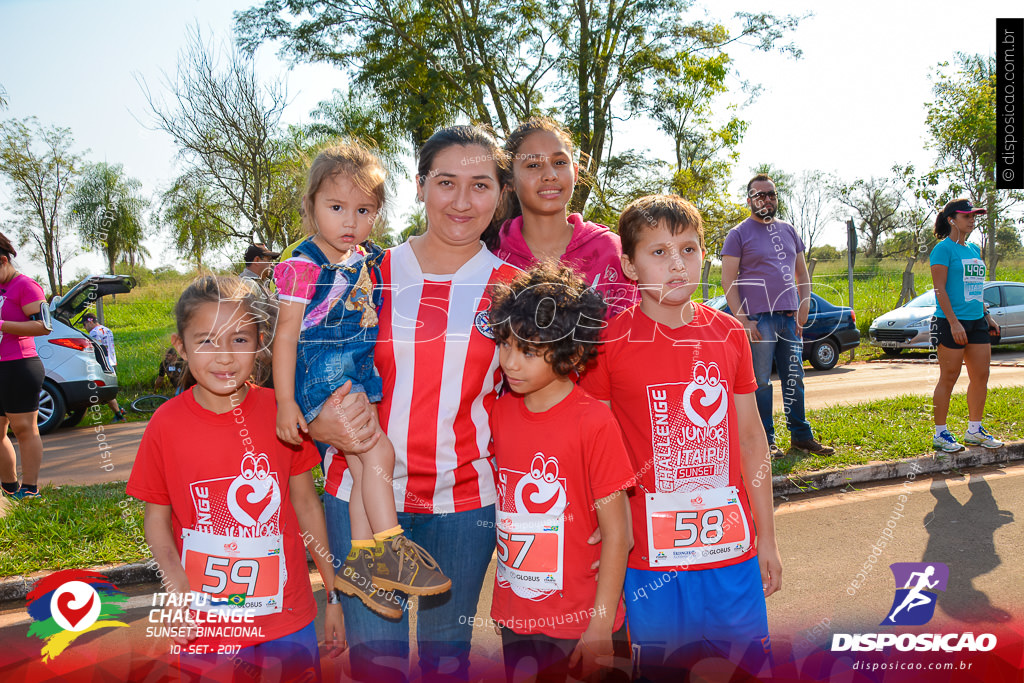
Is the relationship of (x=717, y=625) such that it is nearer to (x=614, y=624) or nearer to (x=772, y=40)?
(x=614, y=624)

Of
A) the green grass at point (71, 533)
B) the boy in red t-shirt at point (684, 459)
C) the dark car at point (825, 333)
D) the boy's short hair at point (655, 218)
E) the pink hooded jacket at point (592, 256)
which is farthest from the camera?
the dark car at point (825, 333)

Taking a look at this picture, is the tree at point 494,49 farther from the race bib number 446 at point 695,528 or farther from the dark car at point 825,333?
the race bib number 446 at point 695,528

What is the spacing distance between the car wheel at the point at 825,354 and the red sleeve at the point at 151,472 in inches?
482

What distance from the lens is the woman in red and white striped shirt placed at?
1.92m

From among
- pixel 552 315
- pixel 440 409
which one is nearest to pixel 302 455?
pixel 440 409

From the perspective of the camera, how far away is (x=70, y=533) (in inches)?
166

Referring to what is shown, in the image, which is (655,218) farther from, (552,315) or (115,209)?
(115,209)

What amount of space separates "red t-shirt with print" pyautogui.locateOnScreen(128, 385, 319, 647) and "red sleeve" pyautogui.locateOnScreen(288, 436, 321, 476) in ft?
0.21

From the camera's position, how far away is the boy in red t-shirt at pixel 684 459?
Result: 1989 millimetres

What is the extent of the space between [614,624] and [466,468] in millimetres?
640

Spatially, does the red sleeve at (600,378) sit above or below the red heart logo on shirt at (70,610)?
above

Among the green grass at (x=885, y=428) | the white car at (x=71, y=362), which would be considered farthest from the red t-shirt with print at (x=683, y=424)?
the white car at (x=71, y=362)

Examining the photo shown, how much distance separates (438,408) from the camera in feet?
6.27

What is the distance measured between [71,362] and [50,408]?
2.19 feet
